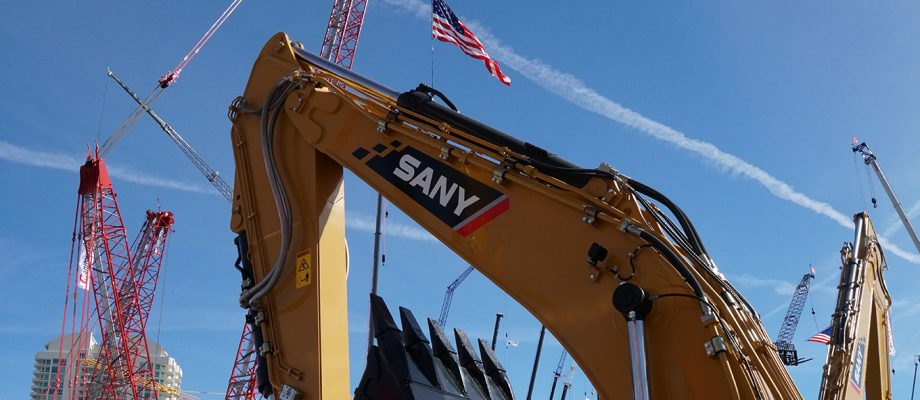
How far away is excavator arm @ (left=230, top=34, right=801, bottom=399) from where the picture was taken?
471cm

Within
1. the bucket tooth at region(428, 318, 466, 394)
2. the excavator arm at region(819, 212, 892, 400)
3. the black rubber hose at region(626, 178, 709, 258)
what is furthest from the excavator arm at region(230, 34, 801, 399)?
the excavator arm at region(819, 212, 892, 400)

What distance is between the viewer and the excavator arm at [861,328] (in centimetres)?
744

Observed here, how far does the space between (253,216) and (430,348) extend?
2.13 m

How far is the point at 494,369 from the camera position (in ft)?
23.5

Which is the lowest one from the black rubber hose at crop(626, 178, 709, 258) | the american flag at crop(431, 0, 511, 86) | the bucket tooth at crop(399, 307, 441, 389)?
the bucket tooth at crop(399, 307, 441, 389)

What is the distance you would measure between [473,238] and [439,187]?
51 cm

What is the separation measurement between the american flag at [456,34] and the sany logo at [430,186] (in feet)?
19.5

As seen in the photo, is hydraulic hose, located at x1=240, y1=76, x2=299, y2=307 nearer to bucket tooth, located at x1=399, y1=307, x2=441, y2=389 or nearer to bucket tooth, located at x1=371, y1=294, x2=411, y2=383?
bucket tooth, located at x1=371, y1=294, x2=411, y2=383

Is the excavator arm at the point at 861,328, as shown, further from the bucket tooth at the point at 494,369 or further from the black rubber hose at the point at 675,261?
the black rubber hose at the point at 675,261

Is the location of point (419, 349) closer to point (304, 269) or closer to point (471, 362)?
point (471, 362)

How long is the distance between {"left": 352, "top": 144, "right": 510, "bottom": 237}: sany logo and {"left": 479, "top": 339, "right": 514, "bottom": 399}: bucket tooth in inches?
63.5

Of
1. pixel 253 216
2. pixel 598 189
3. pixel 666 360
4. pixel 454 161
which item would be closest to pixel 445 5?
pixel 253 216

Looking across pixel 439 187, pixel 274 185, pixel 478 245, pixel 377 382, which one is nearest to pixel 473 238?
pixel 478 245

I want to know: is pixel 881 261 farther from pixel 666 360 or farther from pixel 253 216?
pixel 253 216
